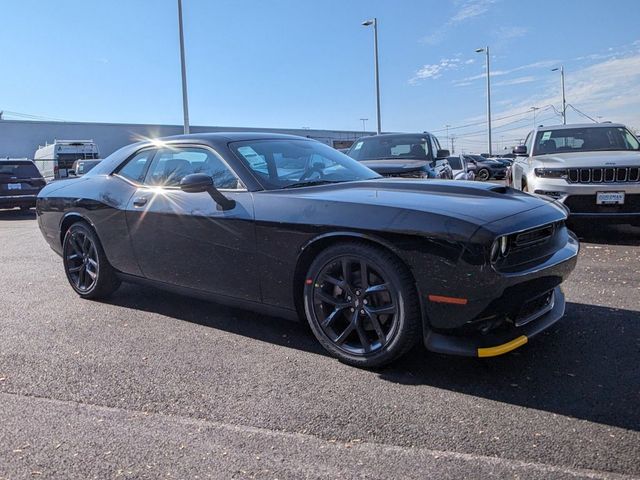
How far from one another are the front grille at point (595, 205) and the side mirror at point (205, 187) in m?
5.00

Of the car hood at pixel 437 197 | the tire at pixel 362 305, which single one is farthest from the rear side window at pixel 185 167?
the tire at pixel 362 305

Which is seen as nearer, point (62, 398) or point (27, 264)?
point (62, 398)

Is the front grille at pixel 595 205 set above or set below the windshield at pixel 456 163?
below

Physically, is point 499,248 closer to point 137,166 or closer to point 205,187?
point 205,187

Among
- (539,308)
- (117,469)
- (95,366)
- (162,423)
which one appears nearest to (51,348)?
(95,366)

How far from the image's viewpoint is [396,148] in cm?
927

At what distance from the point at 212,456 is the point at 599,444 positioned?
1.68 meters

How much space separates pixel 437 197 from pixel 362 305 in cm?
81

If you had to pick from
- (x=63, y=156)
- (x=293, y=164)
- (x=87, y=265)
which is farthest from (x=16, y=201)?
(x=63, y=156)

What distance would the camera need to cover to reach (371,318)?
3076 millimetres

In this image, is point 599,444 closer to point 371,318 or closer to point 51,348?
point 371,318

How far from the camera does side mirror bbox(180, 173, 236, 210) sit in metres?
3.56

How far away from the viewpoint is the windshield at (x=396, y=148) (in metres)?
9.09

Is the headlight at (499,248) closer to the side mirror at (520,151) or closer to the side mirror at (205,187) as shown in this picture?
the side mirror at (205,187)
